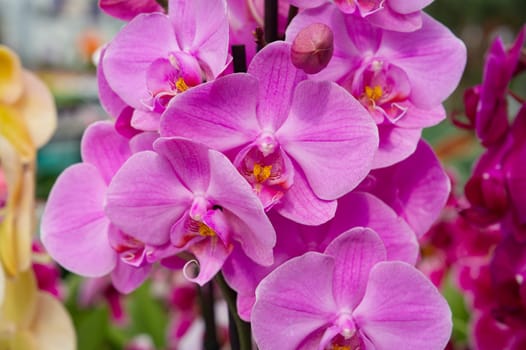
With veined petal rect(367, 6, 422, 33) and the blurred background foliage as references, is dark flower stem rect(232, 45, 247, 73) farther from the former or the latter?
the blurred background foliage

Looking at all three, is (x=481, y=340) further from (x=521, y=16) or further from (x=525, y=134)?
(x=521, y=16)

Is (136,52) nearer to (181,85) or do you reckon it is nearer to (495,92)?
(181,85)

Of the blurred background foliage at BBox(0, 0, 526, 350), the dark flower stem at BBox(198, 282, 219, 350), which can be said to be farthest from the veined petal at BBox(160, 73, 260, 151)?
the blurred background foliage at BBox(0, 0, 526, 350)

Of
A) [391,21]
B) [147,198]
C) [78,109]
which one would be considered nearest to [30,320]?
[147,198]

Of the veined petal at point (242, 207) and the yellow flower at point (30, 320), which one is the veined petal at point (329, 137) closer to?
the veined petal at point (242, 207)

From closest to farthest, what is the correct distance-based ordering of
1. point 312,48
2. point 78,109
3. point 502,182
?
1. point 312,48
2. point 502,182
3. point 78,109

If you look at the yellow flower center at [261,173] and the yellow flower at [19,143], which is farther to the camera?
the yellow flower at [19,143]

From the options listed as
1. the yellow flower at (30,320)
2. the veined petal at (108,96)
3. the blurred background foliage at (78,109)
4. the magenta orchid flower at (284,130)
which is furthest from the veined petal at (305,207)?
the blurred background foliage at (78,109)
